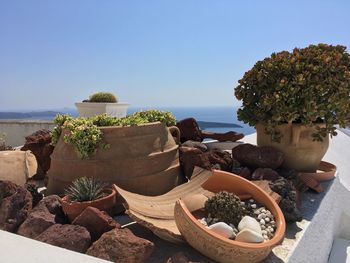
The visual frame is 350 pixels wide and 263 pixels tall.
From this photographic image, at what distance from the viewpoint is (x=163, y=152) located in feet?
12.0

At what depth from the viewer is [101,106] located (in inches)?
321

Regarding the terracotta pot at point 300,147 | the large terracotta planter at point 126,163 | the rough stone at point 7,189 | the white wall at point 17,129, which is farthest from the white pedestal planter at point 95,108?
the rough stone at point 7,189

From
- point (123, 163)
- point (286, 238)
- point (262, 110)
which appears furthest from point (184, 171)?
point (286, 238)

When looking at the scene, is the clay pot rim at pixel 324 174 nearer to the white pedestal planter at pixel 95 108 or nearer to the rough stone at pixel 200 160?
the rough stone at pixel 200 160

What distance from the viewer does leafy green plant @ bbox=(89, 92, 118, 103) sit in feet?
28.6

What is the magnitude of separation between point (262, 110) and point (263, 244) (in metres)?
2.22

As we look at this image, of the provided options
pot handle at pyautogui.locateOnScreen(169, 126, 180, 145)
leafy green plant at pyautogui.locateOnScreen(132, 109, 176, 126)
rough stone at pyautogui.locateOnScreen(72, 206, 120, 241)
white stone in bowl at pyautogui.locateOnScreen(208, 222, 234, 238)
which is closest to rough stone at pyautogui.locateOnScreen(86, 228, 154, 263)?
rough stone at pyautogui.locateOnScreen(72, 206, 120, 241)

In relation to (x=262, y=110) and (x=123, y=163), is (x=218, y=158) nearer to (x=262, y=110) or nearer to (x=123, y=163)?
(x=262, y=110)

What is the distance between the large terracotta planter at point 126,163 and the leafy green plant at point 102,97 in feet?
16.8

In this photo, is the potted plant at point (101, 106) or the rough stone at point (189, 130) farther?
the potted plant at point (101, 106)

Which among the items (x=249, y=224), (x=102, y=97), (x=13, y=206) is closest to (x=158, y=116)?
(x=13, y=206)

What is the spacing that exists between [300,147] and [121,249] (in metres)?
2.72

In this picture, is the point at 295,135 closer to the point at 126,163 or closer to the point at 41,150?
the point at 126,163

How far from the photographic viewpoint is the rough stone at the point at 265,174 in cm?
354
